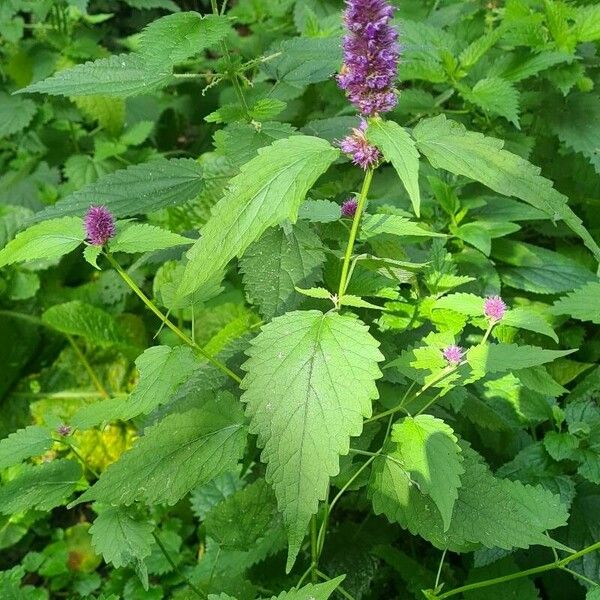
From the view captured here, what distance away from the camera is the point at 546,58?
6.99 ft

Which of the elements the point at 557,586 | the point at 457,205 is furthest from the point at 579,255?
the point at 557,586

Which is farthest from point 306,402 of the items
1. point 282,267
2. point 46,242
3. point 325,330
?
point 46,242

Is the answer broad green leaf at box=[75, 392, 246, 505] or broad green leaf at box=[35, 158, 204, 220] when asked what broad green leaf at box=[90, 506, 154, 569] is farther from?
broad green leaf at box=[35, 158, 204, 220]

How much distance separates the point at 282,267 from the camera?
1.49 meters

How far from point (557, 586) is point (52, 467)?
134 centimetres

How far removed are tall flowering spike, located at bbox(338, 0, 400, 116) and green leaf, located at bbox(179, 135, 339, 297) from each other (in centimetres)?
14

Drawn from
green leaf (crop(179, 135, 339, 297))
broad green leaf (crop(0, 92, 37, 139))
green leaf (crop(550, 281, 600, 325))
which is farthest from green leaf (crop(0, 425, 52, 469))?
broad green leaf (crop(0, 92, 37, 139))

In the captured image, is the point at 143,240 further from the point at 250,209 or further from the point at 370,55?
the point at 370,55

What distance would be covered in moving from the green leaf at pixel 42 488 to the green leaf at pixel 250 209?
718 mm

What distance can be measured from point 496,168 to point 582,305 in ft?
2.07

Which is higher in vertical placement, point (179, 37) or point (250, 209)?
point (179, 37)

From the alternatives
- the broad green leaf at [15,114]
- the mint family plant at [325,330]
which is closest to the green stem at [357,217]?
the mint family plant at [325,330]

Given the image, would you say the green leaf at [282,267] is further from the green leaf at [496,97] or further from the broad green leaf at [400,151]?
the green leaf at [496,97]

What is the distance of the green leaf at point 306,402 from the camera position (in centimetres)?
103
